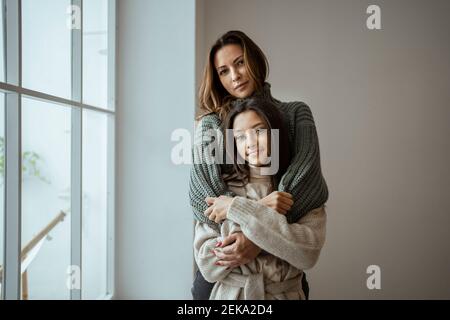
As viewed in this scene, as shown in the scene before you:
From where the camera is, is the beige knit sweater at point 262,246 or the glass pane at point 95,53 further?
the glass pane at point 95,53

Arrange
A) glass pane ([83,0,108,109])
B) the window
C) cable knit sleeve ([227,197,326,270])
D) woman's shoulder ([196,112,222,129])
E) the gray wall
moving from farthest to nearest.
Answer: the gray wall, glass pane ([83,0,108,109]), the window, woman's shoulder ([196,112,222,129]), cable knit sleeve ([227,197,326,270])

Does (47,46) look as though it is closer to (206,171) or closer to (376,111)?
(206,171)

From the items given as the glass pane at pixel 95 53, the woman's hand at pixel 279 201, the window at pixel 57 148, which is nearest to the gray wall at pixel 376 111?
the glass pane at pixel 95 53

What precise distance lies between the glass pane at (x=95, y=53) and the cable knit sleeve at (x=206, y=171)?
A: 2.50 ft

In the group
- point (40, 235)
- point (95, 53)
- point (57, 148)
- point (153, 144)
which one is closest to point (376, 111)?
point (153, 144)

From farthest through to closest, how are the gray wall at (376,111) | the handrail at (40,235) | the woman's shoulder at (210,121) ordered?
the gray wall at (376,111) → the handrail at (40,235) → the woman's shoulder at (210,121)

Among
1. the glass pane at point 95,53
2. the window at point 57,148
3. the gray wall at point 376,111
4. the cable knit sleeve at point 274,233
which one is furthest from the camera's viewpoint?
the gray wall at point 376,111

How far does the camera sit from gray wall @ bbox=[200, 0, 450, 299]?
5.80 feet

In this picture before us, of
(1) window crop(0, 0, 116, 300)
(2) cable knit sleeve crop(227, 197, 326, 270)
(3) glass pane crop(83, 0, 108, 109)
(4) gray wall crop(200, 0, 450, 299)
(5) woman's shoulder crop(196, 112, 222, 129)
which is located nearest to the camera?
(2) cable knit sleeve crop(227, 197, 326, 270)

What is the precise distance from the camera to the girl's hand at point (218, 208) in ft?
2.62

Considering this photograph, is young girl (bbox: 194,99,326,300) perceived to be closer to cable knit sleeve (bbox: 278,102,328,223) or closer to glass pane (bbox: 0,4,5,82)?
cable knit sleeve (bbox: 278,102,328,223)

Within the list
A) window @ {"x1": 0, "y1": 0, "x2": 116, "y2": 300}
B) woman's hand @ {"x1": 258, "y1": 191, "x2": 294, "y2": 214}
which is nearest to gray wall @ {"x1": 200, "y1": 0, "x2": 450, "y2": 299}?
window @ {"x1": 0, "y1": 0, "x2": 116, "y2": 300}

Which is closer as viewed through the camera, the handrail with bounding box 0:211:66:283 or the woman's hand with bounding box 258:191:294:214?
the woman's hand with bounding box 258:191:294:214

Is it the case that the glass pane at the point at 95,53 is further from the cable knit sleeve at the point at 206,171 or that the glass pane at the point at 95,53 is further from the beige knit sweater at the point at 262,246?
the beige knit sweater at the point at 262,246
